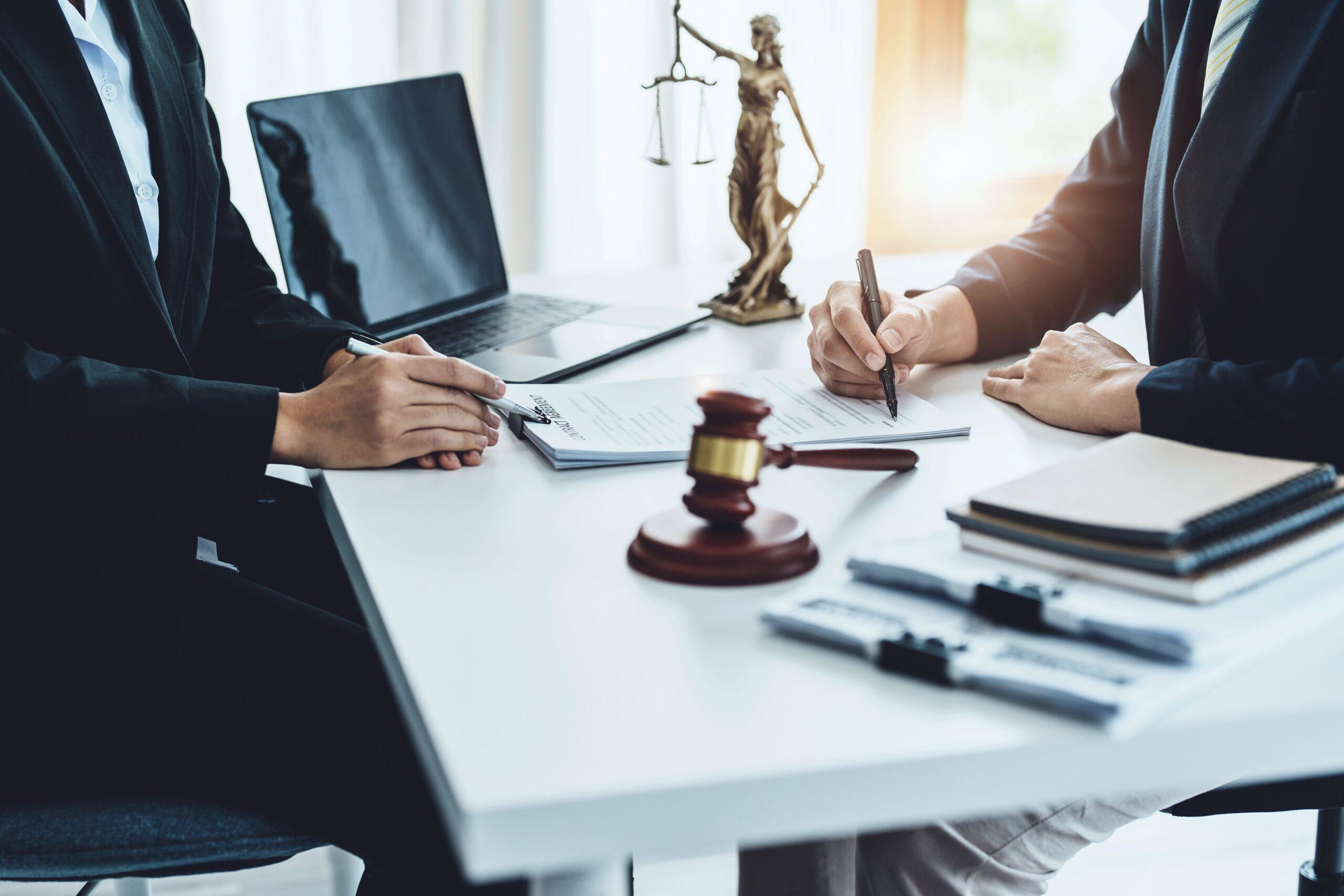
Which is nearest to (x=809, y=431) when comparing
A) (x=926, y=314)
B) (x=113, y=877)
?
(x=926, y=314)

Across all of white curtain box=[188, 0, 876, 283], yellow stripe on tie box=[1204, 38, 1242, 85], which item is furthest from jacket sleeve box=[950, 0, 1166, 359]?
white curtain box=[188, 0, 876, 283]

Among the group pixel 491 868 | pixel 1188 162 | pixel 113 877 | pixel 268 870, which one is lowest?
pixel 268 870

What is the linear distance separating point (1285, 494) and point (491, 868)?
46 cm

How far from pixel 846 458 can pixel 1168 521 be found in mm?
258

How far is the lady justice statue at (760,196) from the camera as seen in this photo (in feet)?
4.78

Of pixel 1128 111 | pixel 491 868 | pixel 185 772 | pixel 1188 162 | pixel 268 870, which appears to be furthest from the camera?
pixel 268 870

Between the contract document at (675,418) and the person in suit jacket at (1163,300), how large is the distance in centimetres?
4

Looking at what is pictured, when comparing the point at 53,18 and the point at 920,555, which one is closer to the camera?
the point at 920,555

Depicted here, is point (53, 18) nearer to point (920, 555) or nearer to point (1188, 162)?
point (920, 555)

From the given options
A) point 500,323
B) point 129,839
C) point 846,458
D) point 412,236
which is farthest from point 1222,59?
point 129,839

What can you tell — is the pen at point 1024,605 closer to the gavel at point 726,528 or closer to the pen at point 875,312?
the gavel at point 726,528

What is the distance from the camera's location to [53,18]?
Result: 958 millimetres

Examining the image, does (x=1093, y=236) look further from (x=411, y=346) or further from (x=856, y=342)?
(x=411, y=346)

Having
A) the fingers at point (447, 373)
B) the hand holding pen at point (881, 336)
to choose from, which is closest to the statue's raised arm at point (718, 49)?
the hand holding pen at point (881, 336)
